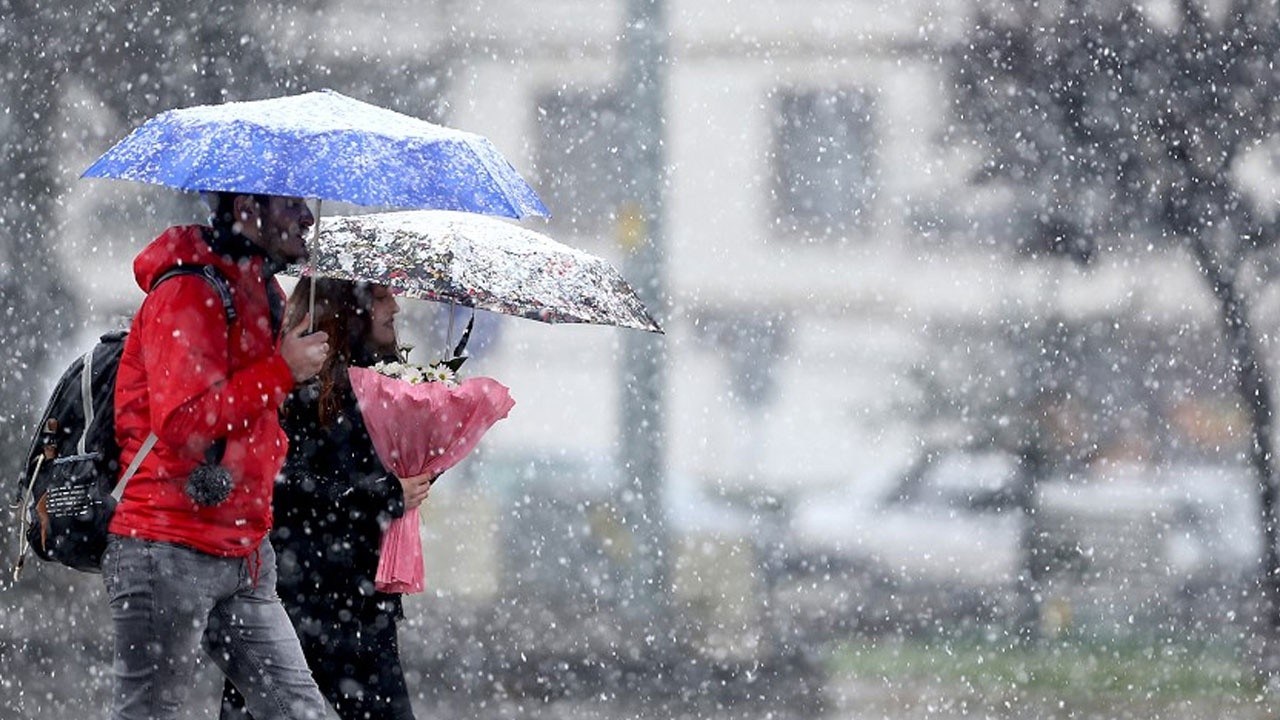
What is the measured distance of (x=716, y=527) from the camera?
13102 mm

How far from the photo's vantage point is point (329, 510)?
461 cm

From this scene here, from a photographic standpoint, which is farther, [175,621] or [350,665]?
[350,665]

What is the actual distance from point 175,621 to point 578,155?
1004 centimetres

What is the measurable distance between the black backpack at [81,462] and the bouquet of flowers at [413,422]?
78cm

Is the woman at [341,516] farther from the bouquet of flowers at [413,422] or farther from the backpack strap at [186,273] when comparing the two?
the backpack strap at [186,273]

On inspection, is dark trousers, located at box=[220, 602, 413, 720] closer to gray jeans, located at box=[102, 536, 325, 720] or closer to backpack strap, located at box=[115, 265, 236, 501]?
gray jeans, located at box=[102, 536, 325, 720]

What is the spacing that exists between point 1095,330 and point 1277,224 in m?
1.85

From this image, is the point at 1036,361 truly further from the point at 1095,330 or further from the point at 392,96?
the point at 392,96

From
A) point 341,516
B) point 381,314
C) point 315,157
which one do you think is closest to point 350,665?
point 341,516

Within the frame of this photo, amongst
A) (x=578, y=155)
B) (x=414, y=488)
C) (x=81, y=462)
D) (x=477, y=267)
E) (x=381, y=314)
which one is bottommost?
(x=81, y=462)

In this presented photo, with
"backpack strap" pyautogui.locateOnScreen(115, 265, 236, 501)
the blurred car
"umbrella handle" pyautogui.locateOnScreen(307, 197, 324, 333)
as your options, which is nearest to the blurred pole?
the blurred car

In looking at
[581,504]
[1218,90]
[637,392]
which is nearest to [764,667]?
[637,392]

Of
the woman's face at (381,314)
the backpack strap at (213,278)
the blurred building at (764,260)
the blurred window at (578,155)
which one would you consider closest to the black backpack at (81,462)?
the backpack strap at (213,278)

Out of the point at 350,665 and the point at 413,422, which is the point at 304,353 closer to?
the point at 413,422
